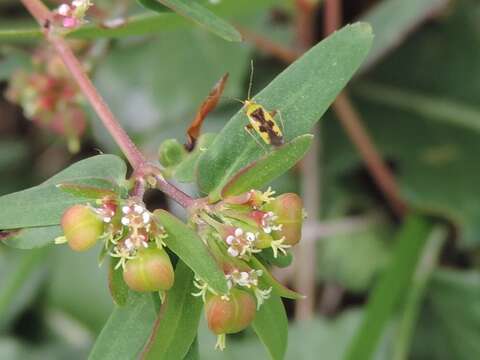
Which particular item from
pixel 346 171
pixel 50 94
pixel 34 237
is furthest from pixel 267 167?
pixel 346 171

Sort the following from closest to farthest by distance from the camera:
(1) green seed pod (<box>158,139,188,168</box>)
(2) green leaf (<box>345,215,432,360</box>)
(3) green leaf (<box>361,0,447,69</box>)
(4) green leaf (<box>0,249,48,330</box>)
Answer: (1) green seed pod (<box>158,139,188,168</box>) < (2) green leaf (<box>345,215,432,360</box>) < (3) green leaf (<box>361,0,447,69</box>) < (4) green leaf (<box>0,249,48,330</box>)

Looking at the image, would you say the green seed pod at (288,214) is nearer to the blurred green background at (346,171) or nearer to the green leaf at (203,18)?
the green leaf at (203,18)

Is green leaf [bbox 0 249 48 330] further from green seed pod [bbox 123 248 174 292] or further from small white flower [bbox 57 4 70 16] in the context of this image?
green seed pod [bbox 123 248 174 292]

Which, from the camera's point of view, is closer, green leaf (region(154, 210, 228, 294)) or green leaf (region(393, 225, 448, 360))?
green leaf (region(154, 210, 228, 294))

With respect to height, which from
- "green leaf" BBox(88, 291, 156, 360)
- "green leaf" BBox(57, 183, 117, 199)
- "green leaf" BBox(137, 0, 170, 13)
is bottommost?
"green leaf" BBox(88, 291, 156, 360)

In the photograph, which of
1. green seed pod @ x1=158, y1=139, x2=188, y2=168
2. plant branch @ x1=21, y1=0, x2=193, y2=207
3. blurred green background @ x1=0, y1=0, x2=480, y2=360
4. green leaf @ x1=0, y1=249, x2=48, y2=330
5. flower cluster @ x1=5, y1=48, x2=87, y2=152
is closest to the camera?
plant branch @ x1=21, y1=0, x2=193, y2=207

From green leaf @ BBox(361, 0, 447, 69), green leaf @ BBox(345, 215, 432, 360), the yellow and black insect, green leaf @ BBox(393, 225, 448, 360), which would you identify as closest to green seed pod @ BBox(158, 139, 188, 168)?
the yellow and black insect

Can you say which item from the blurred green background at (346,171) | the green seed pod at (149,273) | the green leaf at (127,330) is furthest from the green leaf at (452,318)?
the green seed pod at (149,273)
